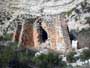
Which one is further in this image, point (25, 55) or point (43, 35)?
point (43, 35)

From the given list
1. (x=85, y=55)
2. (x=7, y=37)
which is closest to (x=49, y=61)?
(x=85, y=55)

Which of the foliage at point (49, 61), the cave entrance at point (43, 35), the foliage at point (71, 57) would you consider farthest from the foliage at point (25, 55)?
the cave entrance at point (43, 35)

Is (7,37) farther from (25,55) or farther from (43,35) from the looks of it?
(25,55)

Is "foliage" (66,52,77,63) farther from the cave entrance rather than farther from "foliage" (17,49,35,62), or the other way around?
the cave entrance

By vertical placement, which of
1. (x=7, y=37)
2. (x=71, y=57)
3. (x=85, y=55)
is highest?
(x=7, y=37)

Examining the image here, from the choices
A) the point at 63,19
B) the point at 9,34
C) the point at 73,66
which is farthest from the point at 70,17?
the point at 73,66

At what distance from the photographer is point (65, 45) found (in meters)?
24.9

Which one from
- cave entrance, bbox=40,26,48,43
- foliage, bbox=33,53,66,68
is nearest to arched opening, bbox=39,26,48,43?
cave entrance, bbox=40,26,48,43

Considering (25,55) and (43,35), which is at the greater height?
(25,55)

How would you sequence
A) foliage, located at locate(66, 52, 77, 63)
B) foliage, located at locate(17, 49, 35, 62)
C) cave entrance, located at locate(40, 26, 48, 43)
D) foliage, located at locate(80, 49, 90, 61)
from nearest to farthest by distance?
foliage, located at locate(17, 49, 35, 62) < foliage, located at locate(80, 49, 90, 61) < foliage, located at locate(66, 52, 77, 63) < cave entrance, located at locate(40, 26, 48, 43)

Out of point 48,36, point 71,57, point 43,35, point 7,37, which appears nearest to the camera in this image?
point 71,57

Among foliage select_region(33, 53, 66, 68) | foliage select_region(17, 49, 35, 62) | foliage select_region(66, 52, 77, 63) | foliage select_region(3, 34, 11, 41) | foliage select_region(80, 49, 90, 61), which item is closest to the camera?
foliage select_region(33, 53, 66, 68)

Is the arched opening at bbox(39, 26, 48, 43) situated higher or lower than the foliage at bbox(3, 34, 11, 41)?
lower

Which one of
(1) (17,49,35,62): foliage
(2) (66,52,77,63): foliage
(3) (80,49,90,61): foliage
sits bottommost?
(2) (66,52,77,63): foliage
